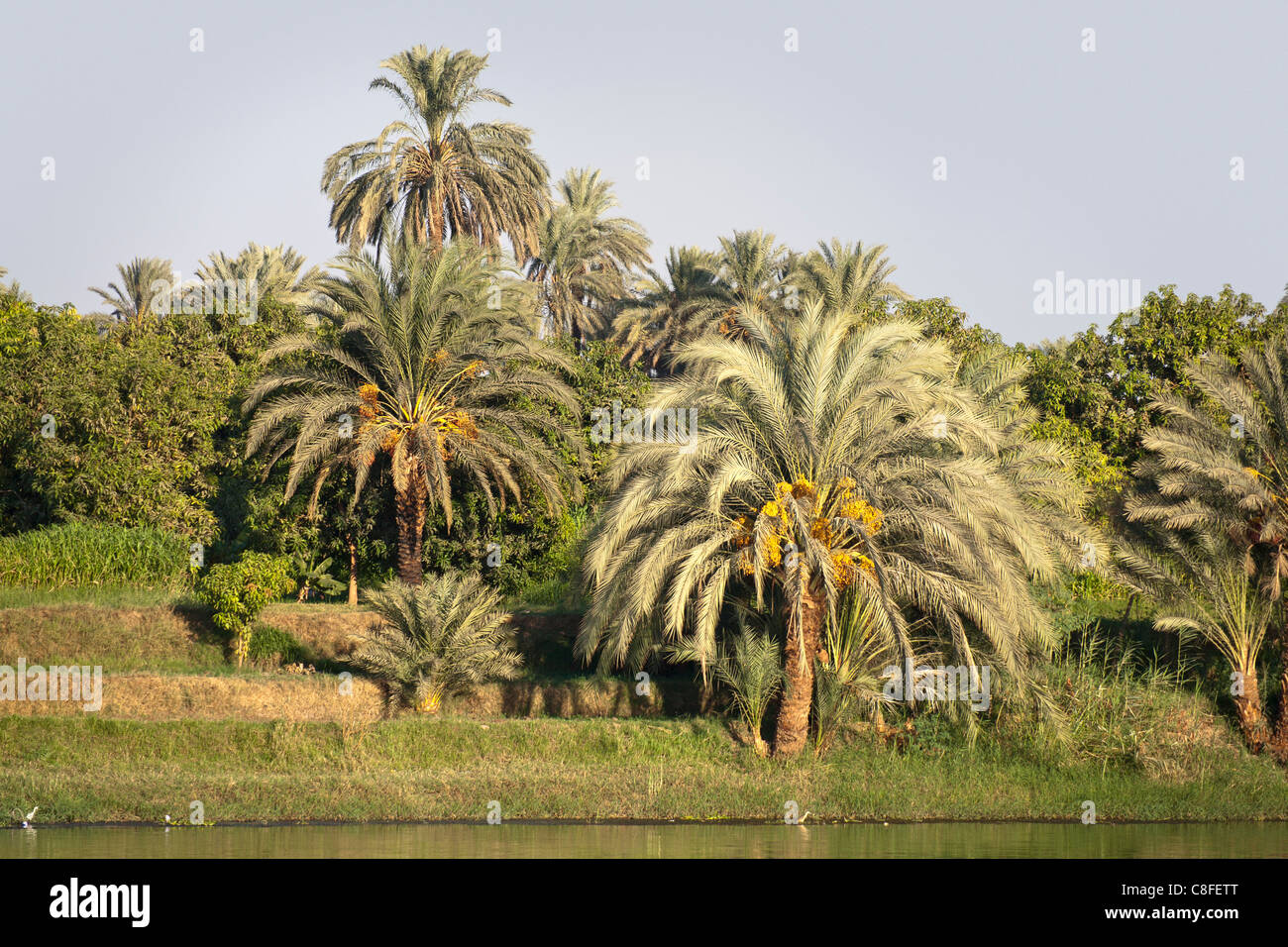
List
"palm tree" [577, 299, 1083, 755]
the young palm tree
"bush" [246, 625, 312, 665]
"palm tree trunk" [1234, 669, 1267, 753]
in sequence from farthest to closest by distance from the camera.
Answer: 1. "bush" [246, 625, 312, 665]
2. the young palm tree
3. "palm tree trunk" [1234, 669, 1267, 753]
4. "palm tree" [577, 299, 1083, 755]

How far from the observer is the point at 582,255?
2103 inches

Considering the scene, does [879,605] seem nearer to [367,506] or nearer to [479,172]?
[367,506]

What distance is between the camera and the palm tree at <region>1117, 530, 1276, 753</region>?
22.4 metres

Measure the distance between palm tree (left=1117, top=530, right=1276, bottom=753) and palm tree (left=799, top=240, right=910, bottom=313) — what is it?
1779 centimetres

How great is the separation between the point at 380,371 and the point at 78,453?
340 inches

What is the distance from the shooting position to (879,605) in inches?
782

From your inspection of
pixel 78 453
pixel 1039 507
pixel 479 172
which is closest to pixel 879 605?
pixel 1039 507

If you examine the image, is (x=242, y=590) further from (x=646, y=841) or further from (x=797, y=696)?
(x=646, y=841)

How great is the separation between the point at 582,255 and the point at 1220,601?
35240 millimetres

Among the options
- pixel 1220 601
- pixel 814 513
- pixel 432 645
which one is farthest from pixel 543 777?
pixel 1220 601

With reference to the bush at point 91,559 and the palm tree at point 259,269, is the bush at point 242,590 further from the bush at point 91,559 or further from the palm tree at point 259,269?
the palm tree at point 259,269

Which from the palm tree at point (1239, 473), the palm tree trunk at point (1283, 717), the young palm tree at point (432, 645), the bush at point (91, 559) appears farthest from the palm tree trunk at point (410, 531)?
the palm tree trunk at point (1283, 717)

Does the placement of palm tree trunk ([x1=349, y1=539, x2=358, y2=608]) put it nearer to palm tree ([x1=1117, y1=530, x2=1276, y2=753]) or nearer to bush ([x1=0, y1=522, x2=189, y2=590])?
bush ([x1=0, y1=522, x2=189, y2=590])

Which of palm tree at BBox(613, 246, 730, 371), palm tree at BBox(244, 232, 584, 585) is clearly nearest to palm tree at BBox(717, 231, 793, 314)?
palm tree at BBox(613, 246, 730, 371)
